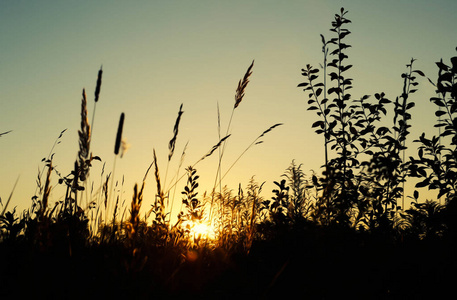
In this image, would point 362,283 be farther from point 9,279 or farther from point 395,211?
point 395,211

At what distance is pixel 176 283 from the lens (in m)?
1.71

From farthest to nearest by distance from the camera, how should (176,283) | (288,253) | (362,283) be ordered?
(288,253) < (362,283) < (176,283)

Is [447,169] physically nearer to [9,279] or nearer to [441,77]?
[441,77]

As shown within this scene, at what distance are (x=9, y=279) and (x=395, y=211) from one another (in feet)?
16.6

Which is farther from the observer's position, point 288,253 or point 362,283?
point 288,253

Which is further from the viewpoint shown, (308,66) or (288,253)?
(308,66)

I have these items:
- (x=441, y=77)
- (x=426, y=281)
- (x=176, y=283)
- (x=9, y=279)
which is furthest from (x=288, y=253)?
(x=441, y=77)

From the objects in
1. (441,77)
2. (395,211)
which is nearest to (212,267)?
(441,77)

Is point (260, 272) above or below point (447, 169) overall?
below

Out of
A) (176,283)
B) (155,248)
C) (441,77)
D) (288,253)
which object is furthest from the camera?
(441,77)

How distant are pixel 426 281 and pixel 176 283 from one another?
5.66ft

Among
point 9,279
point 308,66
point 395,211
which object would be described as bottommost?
point 9,279

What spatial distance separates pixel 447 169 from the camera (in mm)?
3754

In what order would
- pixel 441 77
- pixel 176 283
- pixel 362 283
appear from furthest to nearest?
pixel 441 77 → pixel 362 283 → pixel 176 283
